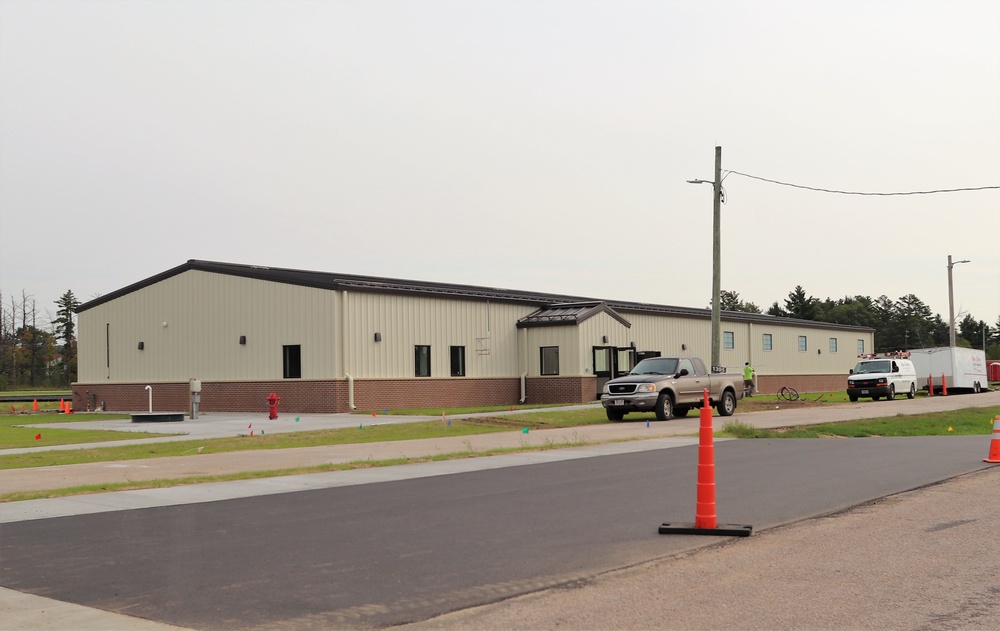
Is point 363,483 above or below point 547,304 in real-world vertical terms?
below

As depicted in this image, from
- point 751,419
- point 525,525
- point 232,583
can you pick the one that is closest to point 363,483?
point 525,525

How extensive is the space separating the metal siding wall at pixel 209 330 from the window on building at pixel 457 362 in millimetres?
6239

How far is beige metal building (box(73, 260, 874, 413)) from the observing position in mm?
36281

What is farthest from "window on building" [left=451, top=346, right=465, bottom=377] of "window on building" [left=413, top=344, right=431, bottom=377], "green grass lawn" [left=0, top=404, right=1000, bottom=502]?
"green grass lawn" [left=0, top=404, right=1000, bottom=502]

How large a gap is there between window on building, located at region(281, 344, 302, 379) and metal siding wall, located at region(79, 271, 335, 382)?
8.8 inches

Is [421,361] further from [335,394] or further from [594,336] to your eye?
[594,336]

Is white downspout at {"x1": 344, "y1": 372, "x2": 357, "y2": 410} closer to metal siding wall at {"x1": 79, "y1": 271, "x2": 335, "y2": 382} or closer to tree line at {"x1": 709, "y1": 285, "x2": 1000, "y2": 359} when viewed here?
metal siding wall at {"x1": 79, "y1": 271, "x2": 335, "y2": 382}

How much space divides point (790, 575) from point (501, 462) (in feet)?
32.6

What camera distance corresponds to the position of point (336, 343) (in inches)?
1394

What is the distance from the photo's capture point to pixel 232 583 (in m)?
7.46

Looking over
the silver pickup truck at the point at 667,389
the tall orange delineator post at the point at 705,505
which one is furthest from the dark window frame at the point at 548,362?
the tall orange delineator post at the point at 705,505

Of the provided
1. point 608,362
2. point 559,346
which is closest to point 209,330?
point 559,346

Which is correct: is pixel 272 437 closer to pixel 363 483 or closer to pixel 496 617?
pixel 363 483

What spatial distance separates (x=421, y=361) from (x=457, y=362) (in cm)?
215
